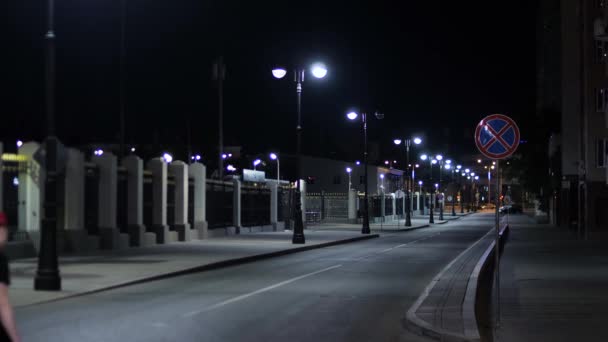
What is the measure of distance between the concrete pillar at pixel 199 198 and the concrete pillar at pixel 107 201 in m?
9.06

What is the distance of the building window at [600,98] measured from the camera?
55.2m

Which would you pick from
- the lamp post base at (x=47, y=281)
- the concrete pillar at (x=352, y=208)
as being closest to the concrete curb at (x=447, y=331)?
the lamp post base at (x=47, y=281)

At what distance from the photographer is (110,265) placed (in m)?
22.7

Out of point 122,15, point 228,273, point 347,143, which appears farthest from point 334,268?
point 347,143

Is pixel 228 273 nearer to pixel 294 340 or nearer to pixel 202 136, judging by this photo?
pixel 294 340

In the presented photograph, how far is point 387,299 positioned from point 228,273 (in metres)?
7.13

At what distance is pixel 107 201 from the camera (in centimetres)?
2934

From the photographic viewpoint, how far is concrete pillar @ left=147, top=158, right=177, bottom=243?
3381cm

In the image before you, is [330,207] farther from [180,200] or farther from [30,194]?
[30,194]

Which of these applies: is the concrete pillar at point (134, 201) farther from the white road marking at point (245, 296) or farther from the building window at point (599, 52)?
the building window at point (599, 52)

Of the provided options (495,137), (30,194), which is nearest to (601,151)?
(30,194)

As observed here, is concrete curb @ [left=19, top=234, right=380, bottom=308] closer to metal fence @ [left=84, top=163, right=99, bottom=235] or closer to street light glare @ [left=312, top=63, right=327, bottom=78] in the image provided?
metal fence @ [left=84, top=163, right=99, bottom=235]

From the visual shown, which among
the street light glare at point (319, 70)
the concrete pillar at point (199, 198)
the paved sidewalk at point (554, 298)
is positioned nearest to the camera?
the paved sidewalk at point (554, 298)

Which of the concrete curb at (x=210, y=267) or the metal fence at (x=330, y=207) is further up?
the metal fence at (x=330, y=207)
